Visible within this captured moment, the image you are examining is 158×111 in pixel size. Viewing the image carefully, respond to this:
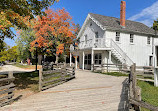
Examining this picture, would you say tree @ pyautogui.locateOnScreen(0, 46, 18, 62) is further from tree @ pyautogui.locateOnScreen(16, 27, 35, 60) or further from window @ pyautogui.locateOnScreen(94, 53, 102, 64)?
window @ pyautogui.locateOnScreen(94, 53, 102, 64)

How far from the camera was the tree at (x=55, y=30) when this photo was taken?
20.5 meters

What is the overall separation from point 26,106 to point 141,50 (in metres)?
21.8

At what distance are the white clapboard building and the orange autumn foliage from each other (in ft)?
10.5

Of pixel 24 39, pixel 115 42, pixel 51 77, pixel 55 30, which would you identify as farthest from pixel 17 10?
pixel 24 39

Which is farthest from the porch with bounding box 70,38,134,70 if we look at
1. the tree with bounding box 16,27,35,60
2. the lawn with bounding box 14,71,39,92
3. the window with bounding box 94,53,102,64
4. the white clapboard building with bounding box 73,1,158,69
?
the tree with bounding box 16,27,35,60

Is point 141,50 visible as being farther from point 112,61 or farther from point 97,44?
point 97,44

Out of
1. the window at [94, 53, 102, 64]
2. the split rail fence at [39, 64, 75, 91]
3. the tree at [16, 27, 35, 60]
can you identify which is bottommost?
the split rail fence at [39, 64, 75, 91]

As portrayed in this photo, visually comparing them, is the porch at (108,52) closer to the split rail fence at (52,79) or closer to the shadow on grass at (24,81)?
the split rail fence at (52,79)

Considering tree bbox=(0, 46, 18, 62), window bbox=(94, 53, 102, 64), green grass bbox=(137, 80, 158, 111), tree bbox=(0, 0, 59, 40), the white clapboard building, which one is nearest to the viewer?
green grass bbox=(137, 80, 158, 111)

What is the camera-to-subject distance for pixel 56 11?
69.8ft

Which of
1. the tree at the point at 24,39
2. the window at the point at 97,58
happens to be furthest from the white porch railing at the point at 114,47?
the tree at the point at 24,39

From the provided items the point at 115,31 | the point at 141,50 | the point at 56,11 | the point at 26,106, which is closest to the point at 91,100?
the point at 26,106

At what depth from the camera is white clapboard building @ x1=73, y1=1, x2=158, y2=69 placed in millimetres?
19094

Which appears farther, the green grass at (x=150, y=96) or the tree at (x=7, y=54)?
the tree at (x=7, y=54)
